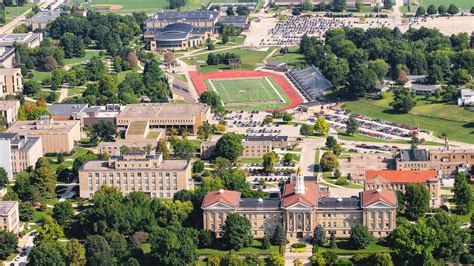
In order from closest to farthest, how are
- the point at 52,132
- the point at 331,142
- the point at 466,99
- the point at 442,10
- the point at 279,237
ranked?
the point at 279,237
the point at 331,142
the point at 52,132
the point at 466,99
the point at 442,10

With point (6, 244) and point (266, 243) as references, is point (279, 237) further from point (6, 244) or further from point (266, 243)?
point (6, 244)

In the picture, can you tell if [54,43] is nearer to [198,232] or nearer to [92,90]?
[92,90]

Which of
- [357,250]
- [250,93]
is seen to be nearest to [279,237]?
[357,250]

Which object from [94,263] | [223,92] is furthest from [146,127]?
[94,263]

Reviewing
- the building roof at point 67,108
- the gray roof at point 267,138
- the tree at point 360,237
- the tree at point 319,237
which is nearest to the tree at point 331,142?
the gray roof at point 267,138

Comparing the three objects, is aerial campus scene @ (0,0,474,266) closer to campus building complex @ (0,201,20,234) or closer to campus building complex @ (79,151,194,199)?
campus building complex @ (79,151,194,199)

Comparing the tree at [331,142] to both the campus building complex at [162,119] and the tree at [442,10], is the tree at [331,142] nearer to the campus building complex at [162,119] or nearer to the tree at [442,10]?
the campus building complex at [162,119]
